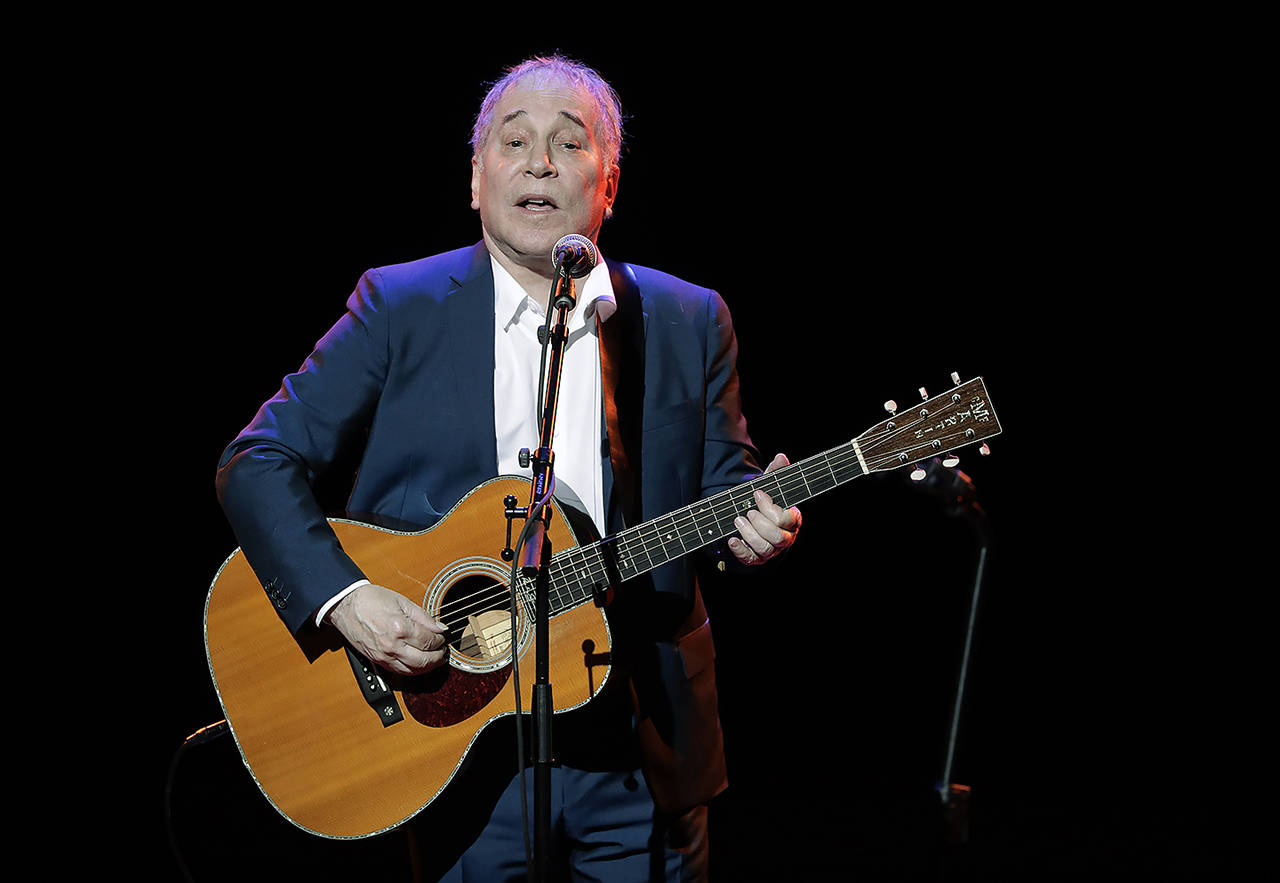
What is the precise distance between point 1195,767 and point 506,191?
14.2 ft

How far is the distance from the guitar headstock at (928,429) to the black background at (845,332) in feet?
6.62

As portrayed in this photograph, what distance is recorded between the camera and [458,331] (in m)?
2.62

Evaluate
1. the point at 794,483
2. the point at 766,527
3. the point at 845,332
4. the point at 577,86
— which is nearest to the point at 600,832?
the point at 766,527

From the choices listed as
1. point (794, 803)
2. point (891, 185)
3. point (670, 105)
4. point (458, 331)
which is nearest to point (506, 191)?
point (458, 331)

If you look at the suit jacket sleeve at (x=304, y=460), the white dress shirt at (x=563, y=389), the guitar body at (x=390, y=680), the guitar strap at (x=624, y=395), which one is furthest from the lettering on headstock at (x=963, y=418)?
the suit jacket sleeve at (x=304, y=460)

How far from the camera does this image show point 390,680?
2447 millimetres

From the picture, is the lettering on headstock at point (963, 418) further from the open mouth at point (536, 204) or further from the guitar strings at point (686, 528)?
the open mouth at point (536, 204)

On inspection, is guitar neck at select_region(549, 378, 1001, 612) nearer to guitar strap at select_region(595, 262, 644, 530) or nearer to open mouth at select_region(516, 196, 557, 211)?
guitar strap at select_region(595, 262, 644, 530)

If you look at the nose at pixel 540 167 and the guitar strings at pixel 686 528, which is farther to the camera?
the nose at pixel 540 167

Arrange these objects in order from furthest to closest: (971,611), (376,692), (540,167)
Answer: (971,611)
(540,167)
(376,692)

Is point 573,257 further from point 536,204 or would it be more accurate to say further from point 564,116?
point 564,116

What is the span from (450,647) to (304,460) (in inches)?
23.8

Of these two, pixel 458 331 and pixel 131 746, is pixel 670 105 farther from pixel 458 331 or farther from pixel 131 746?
pixel 131 746

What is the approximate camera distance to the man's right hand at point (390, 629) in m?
2.32
